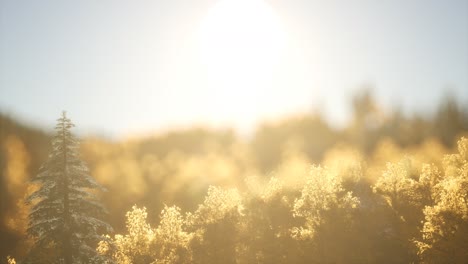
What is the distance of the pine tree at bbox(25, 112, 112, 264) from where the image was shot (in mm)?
30656

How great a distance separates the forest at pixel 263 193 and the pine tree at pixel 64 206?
0.54 ft

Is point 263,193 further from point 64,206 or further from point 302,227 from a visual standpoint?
point 64,206

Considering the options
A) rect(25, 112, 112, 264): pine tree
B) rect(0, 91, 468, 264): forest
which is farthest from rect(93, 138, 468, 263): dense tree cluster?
rect(25, 112, 112, 264): pine tree

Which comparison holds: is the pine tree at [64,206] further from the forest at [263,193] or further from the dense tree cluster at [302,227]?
the dense tree cluster at [302,227]

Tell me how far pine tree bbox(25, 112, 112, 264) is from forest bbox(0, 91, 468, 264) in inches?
6.5

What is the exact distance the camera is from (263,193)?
65750 mm

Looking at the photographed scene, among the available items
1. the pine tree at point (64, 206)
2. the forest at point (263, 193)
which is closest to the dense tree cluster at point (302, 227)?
the forest at point (263, 193)

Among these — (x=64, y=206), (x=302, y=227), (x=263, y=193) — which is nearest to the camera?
(x=64, y=206)

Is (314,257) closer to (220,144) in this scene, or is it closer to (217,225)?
(217,225)

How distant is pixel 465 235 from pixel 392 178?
25.9 metres

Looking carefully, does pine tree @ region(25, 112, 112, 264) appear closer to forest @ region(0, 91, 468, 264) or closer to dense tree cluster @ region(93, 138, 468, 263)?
forest @ region(0, 91, 468, 264)

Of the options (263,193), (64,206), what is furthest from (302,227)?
(64,206)

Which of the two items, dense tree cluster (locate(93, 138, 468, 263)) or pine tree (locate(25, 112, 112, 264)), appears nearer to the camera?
pine tree (locate(25, 112, 112, 264))

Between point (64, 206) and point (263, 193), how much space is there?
130ft
